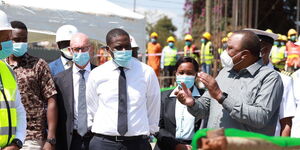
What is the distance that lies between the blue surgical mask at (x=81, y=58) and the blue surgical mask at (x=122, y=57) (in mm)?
866

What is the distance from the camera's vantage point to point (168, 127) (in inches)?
229

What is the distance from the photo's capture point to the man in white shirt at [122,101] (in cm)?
515

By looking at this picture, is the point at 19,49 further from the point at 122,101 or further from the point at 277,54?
the point at 277,54

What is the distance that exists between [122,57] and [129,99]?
1.33 ft

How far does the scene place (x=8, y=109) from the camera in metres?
4.13

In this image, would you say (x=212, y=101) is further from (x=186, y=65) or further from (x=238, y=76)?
(x=186, y=65)

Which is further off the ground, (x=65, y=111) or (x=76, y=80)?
(x=76, y=80)

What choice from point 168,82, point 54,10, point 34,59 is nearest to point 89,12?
point 54,10

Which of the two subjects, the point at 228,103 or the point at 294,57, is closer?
the point at 228,103

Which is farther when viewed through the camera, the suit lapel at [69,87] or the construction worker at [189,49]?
the construction worker at [189,49]

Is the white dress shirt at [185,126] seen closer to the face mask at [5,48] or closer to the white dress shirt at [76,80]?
the white dress shirt at [76,80]

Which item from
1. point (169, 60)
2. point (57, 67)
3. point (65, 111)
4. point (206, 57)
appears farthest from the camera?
point (169, 60)

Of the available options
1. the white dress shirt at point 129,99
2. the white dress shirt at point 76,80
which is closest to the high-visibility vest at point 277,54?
the white dress shirt at point 76,80

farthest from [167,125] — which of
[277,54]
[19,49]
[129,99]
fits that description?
[277,54]
